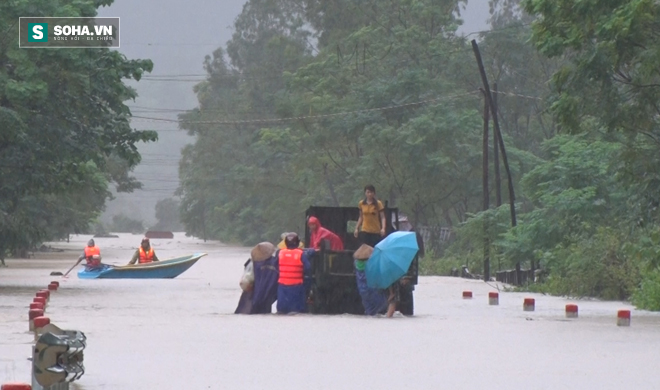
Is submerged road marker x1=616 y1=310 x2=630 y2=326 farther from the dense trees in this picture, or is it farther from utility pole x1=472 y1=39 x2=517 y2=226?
utility pole x1=472 y1=39 x2=517 y2=226

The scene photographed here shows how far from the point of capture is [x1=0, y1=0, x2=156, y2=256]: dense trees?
2689 centimetres

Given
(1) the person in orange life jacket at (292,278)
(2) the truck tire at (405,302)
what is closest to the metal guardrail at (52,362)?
(1) the person in orange life jacket at (292,278)

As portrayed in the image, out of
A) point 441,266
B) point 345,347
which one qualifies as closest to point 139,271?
point 441,266

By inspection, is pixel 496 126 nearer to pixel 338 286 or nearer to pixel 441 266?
pixel 441 266

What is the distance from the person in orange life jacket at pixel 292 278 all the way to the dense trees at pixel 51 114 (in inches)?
315

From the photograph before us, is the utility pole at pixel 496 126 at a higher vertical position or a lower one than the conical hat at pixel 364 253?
higher

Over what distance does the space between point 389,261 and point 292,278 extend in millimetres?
1695

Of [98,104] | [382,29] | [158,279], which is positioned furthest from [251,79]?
[98,104]

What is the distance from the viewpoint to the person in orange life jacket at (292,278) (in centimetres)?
2122

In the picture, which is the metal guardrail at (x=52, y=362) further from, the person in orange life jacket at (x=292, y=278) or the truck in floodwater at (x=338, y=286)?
the truck in floodwater at (x=338, y=286)

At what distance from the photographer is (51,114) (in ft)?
93.7

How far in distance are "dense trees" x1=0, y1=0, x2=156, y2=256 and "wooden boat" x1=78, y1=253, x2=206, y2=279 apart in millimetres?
6391

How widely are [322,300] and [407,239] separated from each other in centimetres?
173

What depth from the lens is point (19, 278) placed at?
125ft
